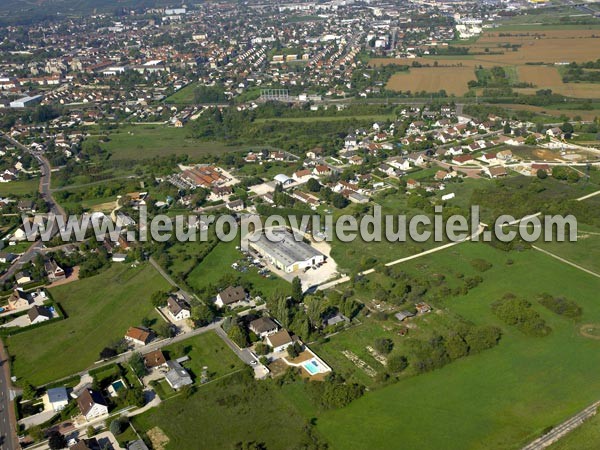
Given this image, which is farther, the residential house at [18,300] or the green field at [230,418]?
the residential house at [18,300]

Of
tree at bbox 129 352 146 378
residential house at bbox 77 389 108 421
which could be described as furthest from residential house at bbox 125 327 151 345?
residential house at bbox 77 389 108 421

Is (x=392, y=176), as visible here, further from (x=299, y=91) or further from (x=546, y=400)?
(x=299, y=91)

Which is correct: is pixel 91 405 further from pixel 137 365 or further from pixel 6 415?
pixel 6 415

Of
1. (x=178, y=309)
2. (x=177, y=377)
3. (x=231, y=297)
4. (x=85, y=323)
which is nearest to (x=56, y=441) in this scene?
(x=177, y=377)

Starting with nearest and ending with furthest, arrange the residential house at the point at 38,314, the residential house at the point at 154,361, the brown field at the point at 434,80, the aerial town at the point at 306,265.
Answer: the aerial town at the point at 306,265
the residential house at the point at 154,361
the residential house at the point at 38,314
the brown field at the point at 434,80

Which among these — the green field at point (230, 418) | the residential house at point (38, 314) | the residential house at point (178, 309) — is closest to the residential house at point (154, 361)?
the green field at point (230, 418)

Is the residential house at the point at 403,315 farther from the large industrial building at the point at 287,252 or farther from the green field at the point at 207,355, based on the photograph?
the green field at the point at 207,355

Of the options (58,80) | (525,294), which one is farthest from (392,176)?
(58,80)

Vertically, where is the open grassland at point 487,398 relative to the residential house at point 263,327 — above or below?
below
